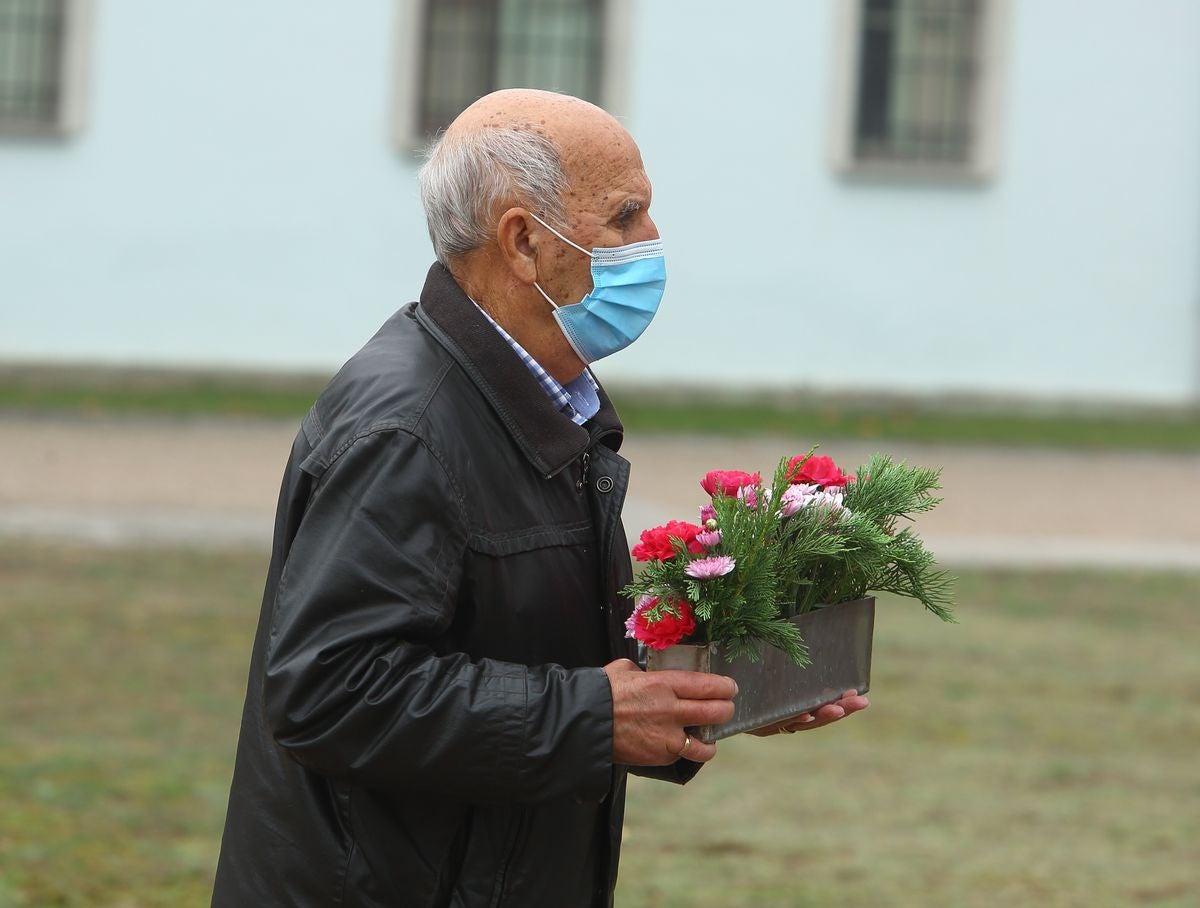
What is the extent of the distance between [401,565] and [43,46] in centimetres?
1589

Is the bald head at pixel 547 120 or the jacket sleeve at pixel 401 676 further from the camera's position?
the bald head at pixel 547 120

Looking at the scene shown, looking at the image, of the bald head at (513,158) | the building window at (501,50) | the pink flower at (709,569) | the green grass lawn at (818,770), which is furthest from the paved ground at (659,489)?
the pink flower at (709,569)

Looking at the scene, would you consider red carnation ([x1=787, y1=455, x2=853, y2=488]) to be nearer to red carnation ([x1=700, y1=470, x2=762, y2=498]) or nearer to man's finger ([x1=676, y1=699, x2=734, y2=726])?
red carnation ([x1=700, y1=470, x2=762, y2=498])

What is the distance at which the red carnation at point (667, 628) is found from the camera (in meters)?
2.47

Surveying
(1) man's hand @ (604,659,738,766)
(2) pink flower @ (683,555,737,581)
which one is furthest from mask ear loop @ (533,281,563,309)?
(1) man's hand @ (604,659,738,766)

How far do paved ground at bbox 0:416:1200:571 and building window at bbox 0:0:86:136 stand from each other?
12.8 ft

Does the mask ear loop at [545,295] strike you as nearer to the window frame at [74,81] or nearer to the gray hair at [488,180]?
the gray hair at [488,180]

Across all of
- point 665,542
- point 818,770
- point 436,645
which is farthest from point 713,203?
point 436,645

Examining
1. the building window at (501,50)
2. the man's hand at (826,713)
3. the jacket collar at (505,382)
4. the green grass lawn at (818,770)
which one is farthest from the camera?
the building window at (501,50)

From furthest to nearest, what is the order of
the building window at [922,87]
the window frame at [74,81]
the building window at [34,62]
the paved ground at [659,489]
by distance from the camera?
the building window at [922,87]
the building window at [34,62]
the window frame at [74,81]
the paved ground at [659,489]

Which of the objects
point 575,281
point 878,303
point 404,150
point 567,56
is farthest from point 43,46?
point 575,281

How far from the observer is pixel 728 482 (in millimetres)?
2713

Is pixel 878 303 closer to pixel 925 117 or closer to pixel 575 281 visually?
pixel 925 117

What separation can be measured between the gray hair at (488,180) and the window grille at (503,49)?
597 inches
